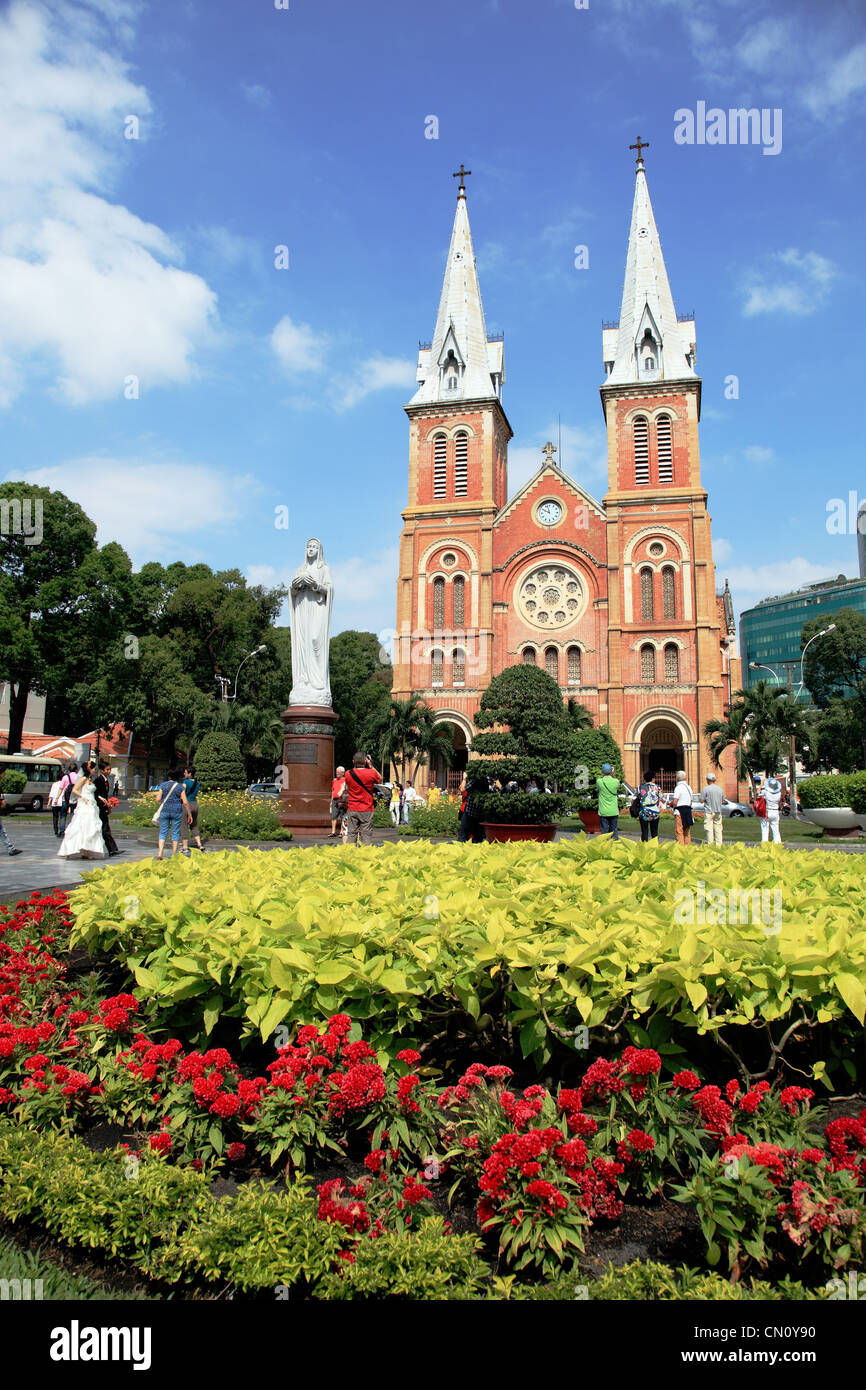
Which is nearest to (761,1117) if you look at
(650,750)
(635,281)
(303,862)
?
(303,862)

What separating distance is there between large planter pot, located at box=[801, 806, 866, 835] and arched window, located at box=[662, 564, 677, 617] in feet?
57.2

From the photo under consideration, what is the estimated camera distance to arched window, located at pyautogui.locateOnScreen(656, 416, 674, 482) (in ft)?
129

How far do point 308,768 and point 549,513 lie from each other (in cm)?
2744

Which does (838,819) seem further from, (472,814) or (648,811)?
(472,814)

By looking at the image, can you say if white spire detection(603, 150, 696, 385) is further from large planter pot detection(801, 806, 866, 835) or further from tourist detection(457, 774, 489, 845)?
tourist detection(457, 774, 489, 845)

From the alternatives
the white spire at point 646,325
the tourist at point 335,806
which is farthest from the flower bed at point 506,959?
the white spire at point 646,325

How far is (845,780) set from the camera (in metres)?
21.8

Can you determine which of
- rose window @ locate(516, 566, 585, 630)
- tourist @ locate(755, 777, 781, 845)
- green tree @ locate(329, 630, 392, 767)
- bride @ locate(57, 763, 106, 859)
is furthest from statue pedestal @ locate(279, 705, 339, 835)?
green tree @ locate(329, 630, 392, 767)

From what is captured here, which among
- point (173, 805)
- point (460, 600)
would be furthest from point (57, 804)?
point (460, 600)

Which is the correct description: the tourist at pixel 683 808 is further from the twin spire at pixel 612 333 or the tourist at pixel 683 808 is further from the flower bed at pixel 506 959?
the twin spire at pixel 612 333

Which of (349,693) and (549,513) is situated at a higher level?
(549,513)

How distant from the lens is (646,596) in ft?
126

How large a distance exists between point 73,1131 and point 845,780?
22111 millimetres

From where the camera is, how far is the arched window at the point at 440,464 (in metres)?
42.1
